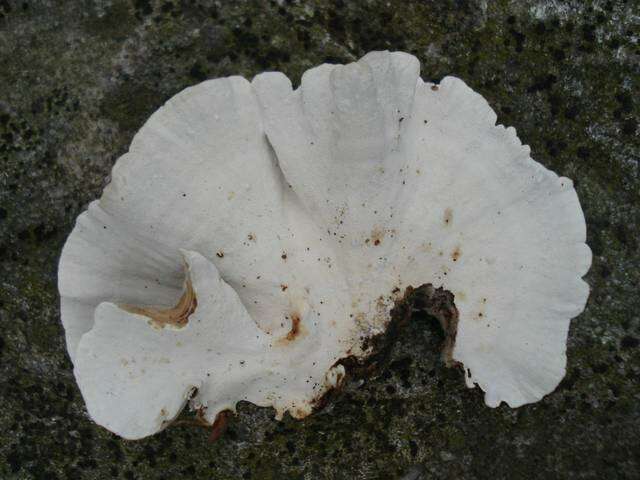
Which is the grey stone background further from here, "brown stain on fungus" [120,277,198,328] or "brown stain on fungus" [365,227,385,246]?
"brown stain on fungus" [120,277,198,328]

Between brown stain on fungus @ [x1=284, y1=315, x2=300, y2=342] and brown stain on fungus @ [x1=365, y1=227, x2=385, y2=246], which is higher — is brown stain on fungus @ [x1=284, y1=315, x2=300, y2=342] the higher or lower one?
the lower one

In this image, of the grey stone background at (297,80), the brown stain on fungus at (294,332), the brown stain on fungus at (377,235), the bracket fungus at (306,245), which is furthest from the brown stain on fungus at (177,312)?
the grey stone background at (297,80)

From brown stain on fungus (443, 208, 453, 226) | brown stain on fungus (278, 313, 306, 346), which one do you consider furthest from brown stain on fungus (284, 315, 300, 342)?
brown stain on fungus (443, 208, 453, 226)

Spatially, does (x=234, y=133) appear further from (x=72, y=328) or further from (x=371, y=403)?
(x=371, y=403)

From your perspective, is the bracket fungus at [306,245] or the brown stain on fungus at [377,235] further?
the brown stain on fungus at [377,235]

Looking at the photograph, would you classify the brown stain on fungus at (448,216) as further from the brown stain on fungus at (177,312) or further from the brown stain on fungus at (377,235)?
the brown stain on fungus at (177,312)

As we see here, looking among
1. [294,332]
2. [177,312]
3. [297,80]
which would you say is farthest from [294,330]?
[297,80]

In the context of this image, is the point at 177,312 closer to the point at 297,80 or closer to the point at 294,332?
the point at 294,332
